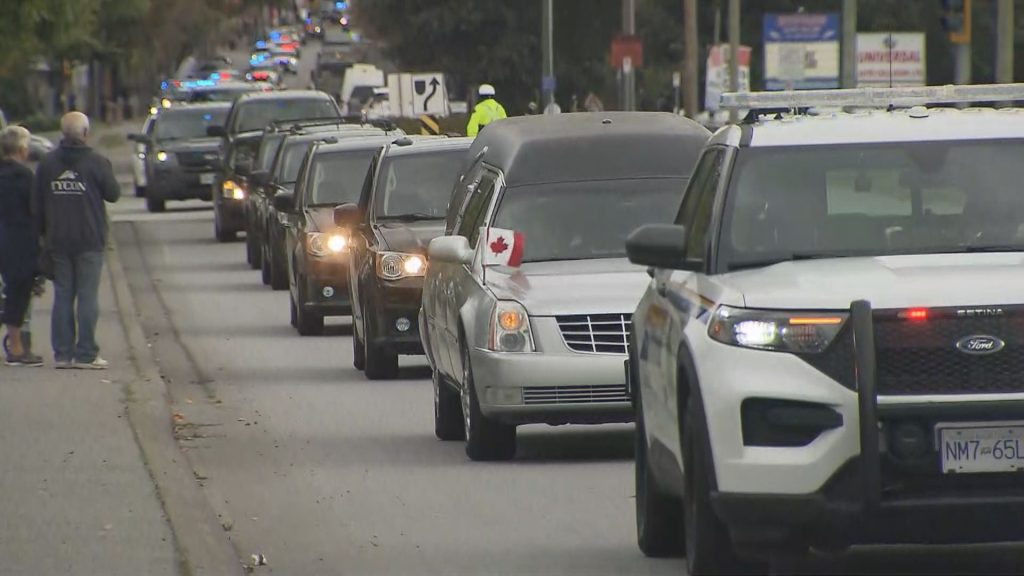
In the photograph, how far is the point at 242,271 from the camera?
31.8m

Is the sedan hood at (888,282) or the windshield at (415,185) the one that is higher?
the sedan hood at (888,282)

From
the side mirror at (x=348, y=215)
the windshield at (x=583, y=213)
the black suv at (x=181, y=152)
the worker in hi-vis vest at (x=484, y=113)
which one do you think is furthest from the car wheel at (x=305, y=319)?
the black suv at (x=181, y=152)

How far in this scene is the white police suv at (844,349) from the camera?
7.89 metres

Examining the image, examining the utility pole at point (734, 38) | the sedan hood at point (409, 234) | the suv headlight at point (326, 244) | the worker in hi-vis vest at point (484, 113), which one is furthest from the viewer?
the utility pole at point (734, 38)

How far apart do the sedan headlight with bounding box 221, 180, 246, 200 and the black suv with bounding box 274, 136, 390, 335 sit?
11584 millimetres

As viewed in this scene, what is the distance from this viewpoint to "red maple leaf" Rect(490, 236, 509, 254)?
13555 millimetres

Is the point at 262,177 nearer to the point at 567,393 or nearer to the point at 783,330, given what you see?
the point at 567,393

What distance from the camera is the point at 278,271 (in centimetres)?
2803

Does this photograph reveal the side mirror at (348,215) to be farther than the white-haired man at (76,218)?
Yes

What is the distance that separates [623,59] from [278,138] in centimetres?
2658

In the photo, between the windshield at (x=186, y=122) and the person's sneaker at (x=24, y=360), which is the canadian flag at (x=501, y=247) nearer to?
the person's sneaker at (x=24, y=360)

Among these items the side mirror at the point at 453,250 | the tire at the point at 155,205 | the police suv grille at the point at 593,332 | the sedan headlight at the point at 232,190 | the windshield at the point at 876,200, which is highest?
the windshield at the point at 876,200

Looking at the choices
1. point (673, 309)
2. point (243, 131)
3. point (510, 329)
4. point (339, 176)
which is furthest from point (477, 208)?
point (243, 131)

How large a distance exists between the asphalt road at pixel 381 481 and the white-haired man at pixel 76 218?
2.83 feet
